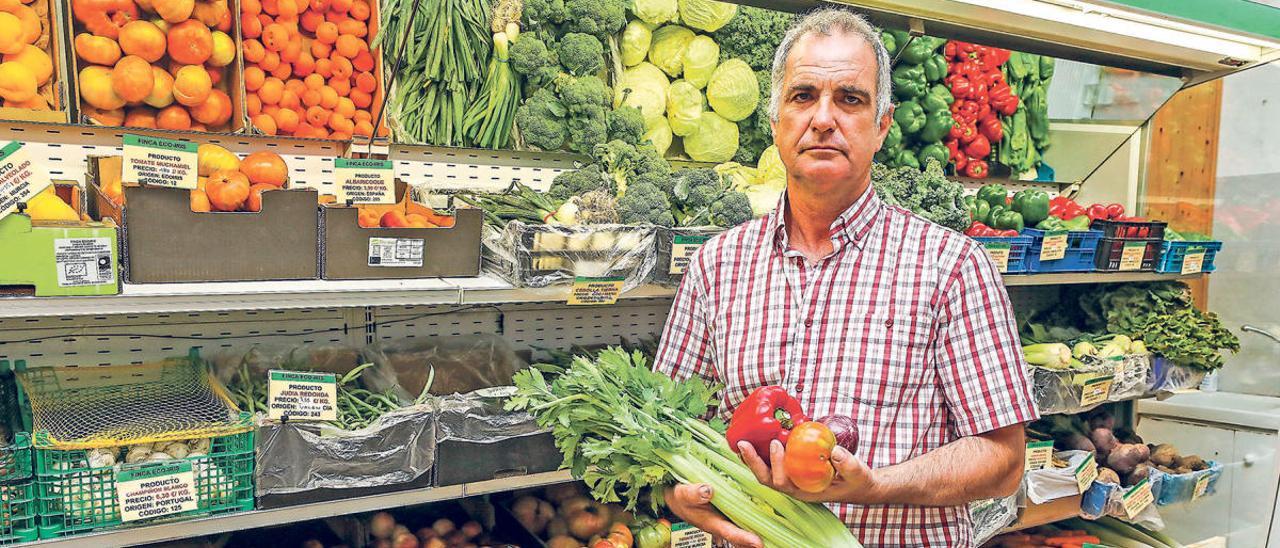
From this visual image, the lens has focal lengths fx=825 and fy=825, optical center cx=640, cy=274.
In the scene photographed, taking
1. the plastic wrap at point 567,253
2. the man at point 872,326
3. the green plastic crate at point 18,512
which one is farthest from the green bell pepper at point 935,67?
the green plastic crate at point 18,512

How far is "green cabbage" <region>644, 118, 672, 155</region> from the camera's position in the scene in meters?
3.18

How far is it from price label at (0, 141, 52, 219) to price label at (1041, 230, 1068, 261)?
335 centimetres

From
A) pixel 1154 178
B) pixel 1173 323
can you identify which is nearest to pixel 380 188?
pixel 1173 323

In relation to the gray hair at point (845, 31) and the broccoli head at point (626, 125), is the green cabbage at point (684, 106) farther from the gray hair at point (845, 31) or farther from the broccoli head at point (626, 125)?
the gray hair at point (845, 31)

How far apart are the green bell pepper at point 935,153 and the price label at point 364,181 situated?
2.48m

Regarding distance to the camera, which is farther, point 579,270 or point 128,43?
point 579,270

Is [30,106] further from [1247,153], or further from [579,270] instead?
[1247,153]

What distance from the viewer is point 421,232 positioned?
7.38 feet

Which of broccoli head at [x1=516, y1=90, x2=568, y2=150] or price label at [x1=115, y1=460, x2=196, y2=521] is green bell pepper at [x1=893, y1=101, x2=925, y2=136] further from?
price label at [x1=115, y1=460, x2=196, y2=521]

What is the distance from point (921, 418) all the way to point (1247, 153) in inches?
151

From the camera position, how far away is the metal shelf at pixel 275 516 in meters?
1.95

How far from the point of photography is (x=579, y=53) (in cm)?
289

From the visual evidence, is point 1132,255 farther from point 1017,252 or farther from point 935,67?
point 935,67

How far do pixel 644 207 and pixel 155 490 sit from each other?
1493 mm
